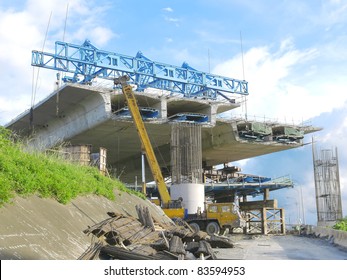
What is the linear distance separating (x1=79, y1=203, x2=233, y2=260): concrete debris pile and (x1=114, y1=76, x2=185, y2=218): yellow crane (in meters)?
14.5

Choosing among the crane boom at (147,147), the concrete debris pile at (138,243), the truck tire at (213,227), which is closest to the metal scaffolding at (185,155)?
the crane boom at (147,147)

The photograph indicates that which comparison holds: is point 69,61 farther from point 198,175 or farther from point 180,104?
point 198,175

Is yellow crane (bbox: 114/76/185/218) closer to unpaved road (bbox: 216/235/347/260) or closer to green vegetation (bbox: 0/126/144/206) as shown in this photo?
unpaved road (bbox: 216/235/347/260)

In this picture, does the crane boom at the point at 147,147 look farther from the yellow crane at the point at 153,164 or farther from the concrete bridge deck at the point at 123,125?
the concrete bridge deck at the point at 123,125

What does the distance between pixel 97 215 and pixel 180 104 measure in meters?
30.4

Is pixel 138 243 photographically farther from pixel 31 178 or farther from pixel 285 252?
pixel 285 252

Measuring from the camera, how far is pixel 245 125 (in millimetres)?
48406

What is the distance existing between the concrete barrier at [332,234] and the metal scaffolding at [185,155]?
1214cm

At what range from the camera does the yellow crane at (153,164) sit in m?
30.8

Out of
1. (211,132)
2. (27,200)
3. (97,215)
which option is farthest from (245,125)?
(27,200)

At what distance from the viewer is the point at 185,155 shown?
41844 millimetres

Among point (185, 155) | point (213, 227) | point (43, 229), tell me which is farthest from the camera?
point (185, 155)

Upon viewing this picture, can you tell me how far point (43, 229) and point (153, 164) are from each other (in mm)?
23768

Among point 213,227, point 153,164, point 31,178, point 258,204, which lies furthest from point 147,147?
point 31,178
